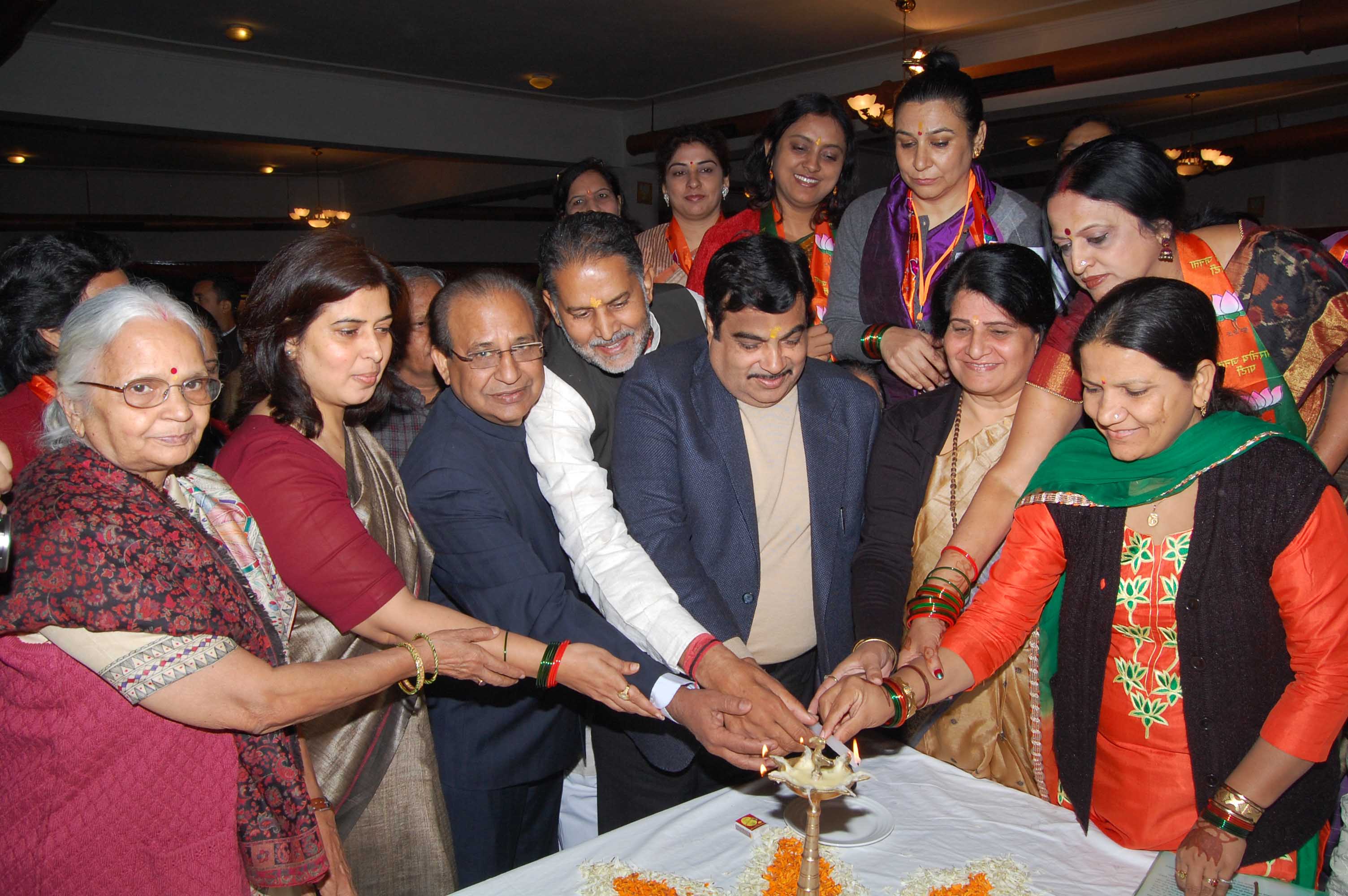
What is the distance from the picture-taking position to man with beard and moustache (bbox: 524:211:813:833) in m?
2.16

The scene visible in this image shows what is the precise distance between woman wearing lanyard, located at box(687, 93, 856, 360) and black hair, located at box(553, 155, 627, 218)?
2.42 feet

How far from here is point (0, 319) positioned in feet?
8.07

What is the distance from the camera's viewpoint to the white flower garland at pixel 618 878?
162 cm

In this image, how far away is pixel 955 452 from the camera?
8.02 feet

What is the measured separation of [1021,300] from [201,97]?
304 inches

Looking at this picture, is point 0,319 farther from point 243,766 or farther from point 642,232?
point 642,232

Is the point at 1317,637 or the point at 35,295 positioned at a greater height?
the point at 35,295

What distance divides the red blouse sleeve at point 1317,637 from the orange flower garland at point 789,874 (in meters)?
0.82

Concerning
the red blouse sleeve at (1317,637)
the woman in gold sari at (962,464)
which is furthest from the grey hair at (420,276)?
the red blouse sleeve at (1317,637)

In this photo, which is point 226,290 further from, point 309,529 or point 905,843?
point 905,843

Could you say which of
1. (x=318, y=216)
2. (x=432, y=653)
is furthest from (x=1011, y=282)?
(x=318, y=216)

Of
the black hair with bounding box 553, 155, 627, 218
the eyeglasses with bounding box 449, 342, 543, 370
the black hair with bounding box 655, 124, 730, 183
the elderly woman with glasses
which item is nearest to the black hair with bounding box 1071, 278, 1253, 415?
the eyeglasses with bounding box 449, 342, 543, 370

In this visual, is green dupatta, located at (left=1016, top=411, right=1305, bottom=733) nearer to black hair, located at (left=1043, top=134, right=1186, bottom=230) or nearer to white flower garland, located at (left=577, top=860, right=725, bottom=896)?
black hair, located at (left=1043, top=134, right=1186, bottom=230)

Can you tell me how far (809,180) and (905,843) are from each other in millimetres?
2361
